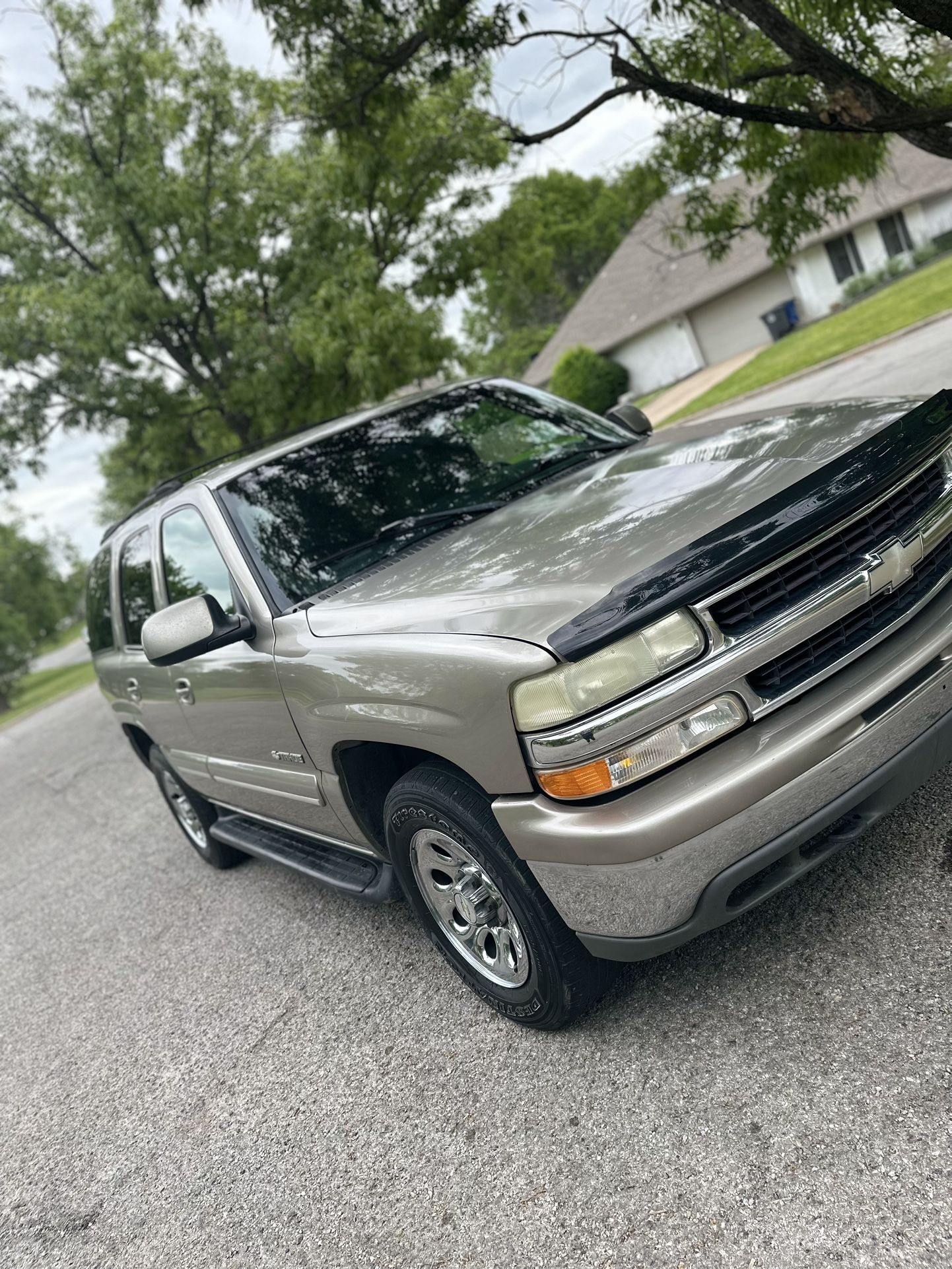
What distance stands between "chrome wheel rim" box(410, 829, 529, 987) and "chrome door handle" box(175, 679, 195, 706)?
1.70 m

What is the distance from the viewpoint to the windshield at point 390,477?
392 centimetres

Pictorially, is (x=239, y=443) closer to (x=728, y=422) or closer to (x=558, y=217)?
(x=728, y=422)

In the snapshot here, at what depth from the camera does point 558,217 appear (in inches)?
2687

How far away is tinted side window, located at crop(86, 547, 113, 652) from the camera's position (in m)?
5.98

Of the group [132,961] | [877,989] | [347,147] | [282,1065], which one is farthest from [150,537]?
[347,147]

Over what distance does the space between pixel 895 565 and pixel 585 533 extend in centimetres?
86

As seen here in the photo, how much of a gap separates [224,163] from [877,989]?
11770 millimetres

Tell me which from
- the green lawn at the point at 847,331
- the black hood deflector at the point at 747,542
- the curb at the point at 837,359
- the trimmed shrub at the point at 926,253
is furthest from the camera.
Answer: the trimmed shrub at the point at 926,253

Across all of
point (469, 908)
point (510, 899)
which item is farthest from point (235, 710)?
point (510, 899)

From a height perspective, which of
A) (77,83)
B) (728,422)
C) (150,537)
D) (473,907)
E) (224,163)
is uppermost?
(77,83)

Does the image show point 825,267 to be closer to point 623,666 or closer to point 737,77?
point 737,77

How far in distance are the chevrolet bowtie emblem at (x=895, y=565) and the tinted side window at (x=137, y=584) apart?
3418mm

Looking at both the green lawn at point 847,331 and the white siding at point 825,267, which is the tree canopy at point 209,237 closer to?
the green lawn at point 847,331

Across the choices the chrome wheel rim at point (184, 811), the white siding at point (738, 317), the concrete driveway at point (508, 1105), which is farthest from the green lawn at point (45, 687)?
the white siding at point (738, 317)
